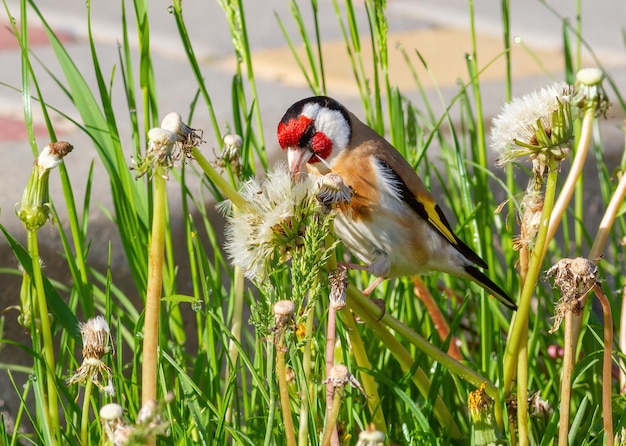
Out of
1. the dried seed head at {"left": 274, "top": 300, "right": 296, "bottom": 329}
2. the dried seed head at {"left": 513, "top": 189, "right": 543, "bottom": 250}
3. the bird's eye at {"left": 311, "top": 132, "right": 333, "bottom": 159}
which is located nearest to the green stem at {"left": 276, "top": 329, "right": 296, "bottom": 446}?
the dried seed head at {"left": 274, "top": 300, "right": 296, "bottom": 329}

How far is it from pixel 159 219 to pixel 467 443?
2.99ft

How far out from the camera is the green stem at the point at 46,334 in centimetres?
158

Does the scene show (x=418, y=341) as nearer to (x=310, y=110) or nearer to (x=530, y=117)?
(x=530, y=117)

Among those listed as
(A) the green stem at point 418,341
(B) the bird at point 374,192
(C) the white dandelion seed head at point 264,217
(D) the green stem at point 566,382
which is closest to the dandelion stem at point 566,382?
(D) the green stem at point 566,382

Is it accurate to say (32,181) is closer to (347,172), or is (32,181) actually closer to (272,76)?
(347,172)

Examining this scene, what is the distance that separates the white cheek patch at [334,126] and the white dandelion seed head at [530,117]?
2.84 feet

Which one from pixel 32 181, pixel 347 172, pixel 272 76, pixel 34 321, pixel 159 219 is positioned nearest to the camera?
pixel 159 219

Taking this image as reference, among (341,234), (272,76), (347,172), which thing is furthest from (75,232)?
(272,76)

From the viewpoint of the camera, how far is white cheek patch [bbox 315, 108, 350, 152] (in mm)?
2473

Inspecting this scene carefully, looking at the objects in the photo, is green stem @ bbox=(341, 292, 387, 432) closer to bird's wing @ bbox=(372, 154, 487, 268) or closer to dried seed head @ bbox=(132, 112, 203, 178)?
dried seed head @ bbox=(132, 112, 203, 178)

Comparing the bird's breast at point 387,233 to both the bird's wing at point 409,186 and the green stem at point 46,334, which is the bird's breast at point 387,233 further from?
the green stem at point 46,334

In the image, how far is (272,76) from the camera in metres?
4.79

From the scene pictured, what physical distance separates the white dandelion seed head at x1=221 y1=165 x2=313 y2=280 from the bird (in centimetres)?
82

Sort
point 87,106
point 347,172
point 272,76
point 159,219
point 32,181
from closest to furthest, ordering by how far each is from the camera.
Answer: point 159,219
point 32,181
point 87,106
point 347,172
point 272,76
